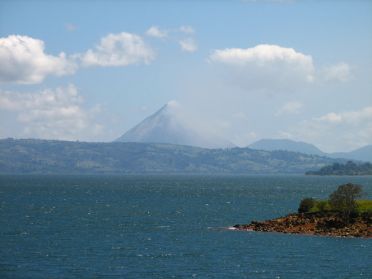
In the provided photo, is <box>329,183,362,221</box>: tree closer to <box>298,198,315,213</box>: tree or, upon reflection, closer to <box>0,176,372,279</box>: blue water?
<box>298,198,315,213</box>: tree

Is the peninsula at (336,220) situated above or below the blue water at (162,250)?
above

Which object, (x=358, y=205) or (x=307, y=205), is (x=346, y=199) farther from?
(x=307, y=205)

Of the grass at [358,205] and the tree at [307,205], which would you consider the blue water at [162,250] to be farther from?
the grass at [358,205]

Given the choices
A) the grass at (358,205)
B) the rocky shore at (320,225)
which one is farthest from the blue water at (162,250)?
the grass at (358,205)

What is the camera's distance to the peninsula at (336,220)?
9694 cm

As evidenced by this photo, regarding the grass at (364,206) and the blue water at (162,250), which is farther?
the grass at (364,206)

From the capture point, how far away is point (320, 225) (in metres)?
101

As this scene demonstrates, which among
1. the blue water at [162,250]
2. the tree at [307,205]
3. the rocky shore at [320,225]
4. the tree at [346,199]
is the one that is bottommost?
the blue water at [162,250]

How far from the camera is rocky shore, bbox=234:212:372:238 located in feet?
314

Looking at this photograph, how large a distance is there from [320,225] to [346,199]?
634 cm

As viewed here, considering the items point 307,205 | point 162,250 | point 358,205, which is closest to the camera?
point 162,250

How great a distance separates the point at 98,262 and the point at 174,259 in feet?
28.9

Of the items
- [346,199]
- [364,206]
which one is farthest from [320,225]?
[364,206]

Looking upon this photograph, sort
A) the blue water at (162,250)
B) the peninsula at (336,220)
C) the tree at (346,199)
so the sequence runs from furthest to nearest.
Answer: the tree at (346,199) → the peninsula at (336,220) → the blue water at (162,250)
